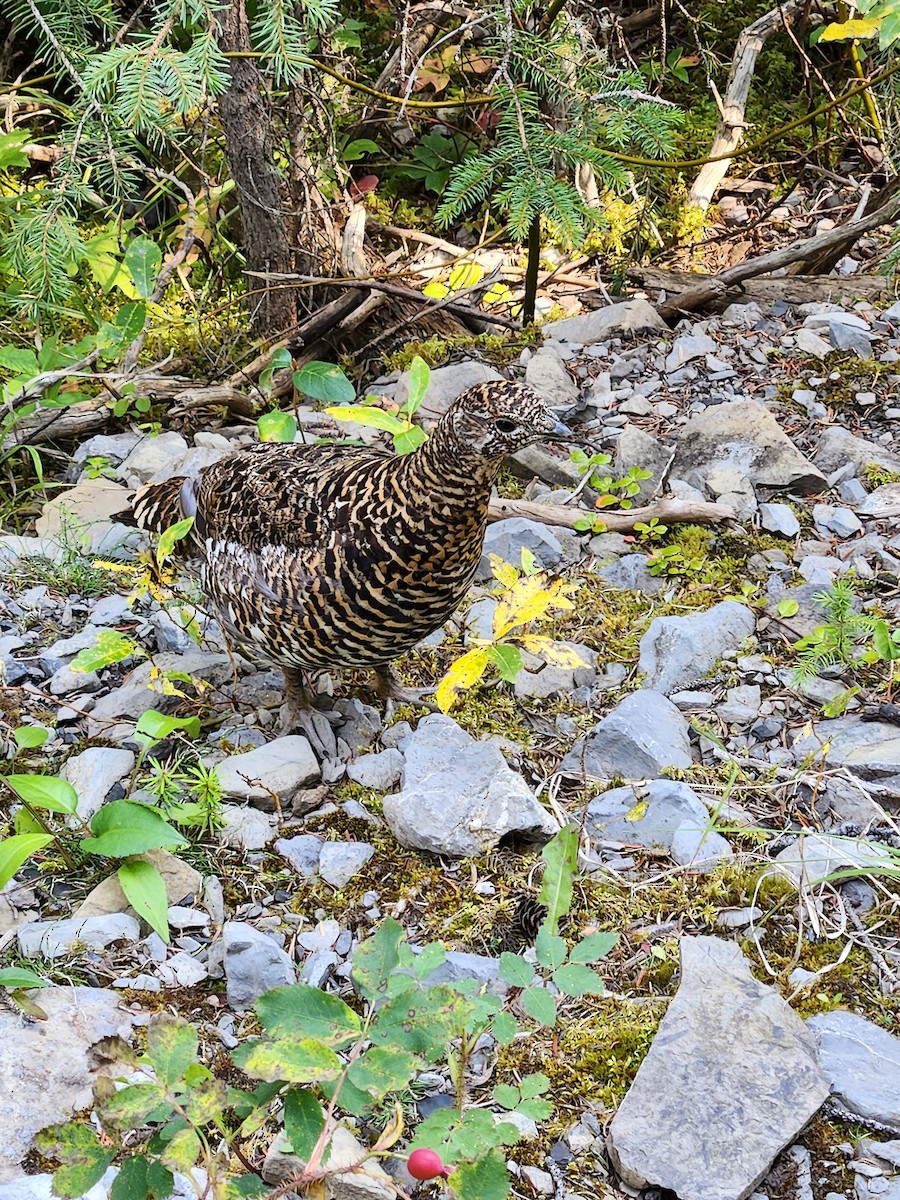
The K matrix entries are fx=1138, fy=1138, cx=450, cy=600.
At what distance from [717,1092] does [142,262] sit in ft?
13.6

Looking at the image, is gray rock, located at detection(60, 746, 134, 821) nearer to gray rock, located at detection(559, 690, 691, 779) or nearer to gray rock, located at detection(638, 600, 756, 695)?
gray rock, located at detection(559, 690, 691, 779)

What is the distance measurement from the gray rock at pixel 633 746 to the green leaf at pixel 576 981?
1266 millimetres

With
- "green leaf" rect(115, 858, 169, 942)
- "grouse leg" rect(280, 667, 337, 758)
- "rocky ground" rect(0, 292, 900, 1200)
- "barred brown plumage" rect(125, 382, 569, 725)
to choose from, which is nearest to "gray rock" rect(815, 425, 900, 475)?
"rocky ground" rect(0, 292, 900, 1200)

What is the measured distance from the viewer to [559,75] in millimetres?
4516

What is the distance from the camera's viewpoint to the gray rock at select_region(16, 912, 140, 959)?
294 centimetres

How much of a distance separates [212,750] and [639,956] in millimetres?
1602

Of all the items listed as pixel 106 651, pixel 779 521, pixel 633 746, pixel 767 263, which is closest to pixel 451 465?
pixel 633 746

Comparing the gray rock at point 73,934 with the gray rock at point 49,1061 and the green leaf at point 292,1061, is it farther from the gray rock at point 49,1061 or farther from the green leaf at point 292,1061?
the green leaf at point 292,1061

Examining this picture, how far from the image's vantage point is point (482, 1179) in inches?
73.5

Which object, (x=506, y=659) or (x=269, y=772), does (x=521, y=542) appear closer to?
(x=506, y=659)

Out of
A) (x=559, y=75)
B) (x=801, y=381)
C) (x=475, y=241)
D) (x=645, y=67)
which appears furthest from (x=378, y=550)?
(x=645, y=67)

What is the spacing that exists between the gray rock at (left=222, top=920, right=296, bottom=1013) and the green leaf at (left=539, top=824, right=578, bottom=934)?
2.36 feet

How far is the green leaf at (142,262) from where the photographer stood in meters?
5.06

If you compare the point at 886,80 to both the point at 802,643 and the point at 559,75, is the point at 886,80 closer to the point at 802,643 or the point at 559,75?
the point at 559,75
